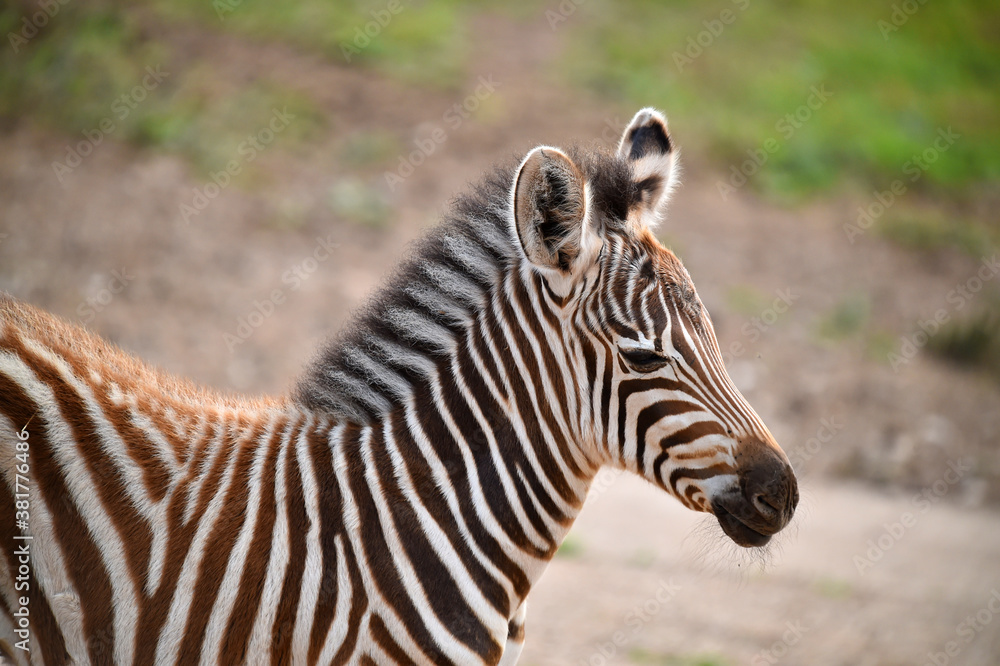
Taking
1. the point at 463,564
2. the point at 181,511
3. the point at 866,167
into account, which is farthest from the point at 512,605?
the point at 866,167

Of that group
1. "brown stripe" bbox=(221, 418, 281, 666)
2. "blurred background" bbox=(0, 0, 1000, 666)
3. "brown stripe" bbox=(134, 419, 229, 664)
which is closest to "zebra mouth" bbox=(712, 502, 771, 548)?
"blurred background" bbox=(0, 0, 1000, 666)

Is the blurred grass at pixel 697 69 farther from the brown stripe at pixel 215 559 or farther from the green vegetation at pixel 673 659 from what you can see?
the brown stripe at pixel 215 559

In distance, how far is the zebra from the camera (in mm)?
2740

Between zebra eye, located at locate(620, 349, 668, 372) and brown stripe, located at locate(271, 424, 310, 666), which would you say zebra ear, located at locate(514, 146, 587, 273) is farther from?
brown stripe, located at locate(271, 424, 310, 666)

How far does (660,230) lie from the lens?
12984mm

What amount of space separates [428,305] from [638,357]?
86cm

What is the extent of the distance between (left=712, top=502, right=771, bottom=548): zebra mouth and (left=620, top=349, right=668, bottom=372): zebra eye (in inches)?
21.9

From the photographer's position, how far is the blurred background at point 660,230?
7582 mm

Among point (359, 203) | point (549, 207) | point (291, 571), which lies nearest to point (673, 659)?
point (291, 571)

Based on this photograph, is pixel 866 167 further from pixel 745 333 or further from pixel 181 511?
pixel 181 511

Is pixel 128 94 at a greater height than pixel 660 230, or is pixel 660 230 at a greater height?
pixel 660 230

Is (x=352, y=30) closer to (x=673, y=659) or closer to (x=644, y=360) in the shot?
(x=673, y=659)

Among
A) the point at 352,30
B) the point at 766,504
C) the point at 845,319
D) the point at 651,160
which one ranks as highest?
the point at 845,319

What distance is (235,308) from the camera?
10.4 m
